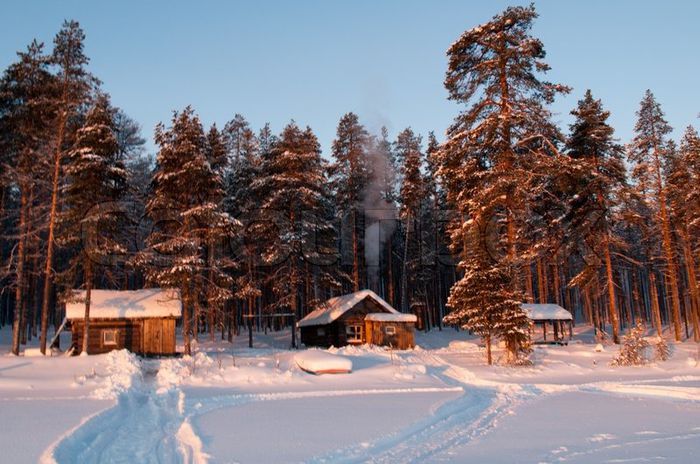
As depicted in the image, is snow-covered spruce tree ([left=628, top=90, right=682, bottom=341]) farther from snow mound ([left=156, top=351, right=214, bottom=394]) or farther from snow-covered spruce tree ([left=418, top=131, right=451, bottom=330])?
snow mound ([left=156, top=351, right=214, bottom=394])

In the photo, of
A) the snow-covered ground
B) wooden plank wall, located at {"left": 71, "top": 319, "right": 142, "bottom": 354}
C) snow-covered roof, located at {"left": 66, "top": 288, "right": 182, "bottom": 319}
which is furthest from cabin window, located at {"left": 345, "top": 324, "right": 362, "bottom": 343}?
wooden plank wall, located at {"left": 71, "top": 319, "right": 142, "bottom": 354}

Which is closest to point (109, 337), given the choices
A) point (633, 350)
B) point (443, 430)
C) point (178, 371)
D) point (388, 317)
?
point (178, 371)

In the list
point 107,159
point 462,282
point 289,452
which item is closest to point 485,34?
point 462,282

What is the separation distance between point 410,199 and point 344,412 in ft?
110

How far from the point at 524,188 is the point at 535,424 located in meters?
14.3

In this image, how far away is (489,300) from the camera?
26.7m

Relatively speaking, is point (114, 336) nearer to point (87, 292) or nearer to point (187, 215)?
Answer: point (87, 292)

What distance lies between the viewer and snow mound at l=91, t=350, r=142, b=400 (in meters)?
15.7

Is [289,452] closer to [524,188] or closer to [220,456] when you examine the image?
[220,456]

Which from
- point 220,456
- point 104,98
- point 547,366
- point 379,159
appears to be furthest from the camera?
point 379,159

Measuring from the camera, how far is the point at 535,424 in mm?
11883

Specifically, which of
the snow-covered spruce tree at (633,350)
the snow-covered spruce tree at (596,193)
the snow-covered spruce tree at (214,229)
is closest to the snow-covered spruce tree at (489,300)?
the snow-covered spruce tree at (633,350)

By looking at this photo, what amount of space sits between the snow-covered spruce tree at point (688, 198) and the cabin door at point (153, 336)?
34.8 metres

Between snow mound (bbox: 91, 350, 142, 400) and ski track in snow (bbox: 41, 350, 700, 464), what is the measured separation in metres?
0.30
